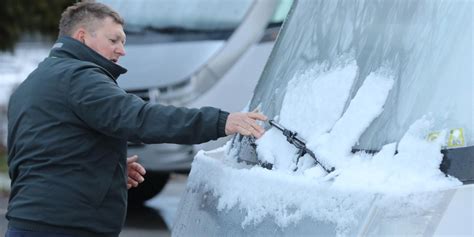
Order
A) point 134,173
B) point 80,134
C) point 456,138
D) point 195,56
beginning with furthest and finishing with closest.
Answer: point 195,56 < point 134,173 < point 80,134 < point 456,138

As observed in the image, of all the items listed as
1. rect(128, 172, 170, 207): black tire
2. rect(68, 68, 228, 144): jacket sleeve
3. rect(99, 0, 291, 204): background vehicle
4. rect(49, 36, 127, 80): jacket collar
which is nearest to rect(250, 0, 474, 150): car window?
rect(68, 68, 228, 144): jacket sleeve

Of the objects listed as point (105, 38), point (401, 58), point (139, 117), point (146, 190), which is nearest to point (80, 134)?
point (139, 117)

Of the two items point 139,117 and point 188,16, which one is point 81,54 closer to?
point 139,117

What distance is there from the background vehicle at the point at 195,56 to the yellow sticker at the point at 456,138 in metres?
6.07

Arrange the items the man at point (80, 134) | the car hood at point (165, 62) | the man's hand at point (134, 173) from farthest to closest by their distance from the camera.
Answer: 1. the car hood at point (165, 62)
2. the man's hand at point (134, 173)
3. the man at point (80, 134)

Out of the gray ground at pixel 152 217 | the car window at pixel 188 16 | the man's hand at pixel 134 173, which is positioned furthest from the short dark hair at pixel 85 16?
the car window at pixel 188 16

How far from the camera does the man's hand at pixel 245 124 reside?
3276 millimetres

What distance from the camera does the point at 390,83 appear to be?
3.09 m

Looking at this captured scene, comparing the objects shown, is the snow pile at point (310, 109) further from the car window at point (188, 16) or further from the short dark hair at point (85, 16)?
Result: the car window at point (188, 16)

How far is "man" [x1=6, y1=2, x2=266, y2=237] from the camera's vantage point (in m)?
3.40

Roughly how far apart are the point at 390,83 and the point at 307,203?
0.48 meters

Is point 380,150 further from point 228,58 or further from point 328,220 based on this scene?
point 228,58

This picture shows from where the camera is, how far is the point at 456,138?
9.45ft

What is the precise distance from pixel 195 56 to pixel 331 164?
21.7ft
